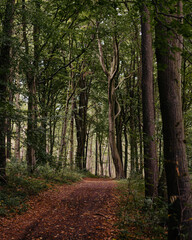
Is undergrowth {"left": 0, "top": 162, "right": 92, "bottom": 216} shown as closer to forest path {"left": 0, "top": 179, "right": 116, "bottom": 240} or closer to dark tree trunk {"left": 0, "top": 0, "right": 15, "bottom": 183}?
forest path {"left": 0, "top": 179, "right": 116, "bottom": 240}

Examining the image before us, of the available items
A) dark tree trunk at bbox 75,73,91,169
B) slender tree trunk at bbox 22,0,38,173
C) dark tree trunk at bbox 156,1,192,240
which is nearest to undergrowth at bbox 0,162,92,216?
slender tree trunk at bbox 22,0,38,173

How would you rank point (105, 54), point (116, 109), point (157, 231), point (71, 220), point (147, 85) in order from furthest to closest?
point (116, 109) → point (105, 54) → point (147, 85) → point (71, 220) → point (157, 231)

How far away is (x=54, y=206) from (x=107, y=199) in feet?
7.45

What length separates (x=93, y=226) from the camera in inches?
225

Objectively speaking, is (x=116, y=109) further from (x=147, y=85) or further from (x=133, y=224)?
(x=133, y=224)

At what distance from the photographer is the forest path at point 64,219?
517cm

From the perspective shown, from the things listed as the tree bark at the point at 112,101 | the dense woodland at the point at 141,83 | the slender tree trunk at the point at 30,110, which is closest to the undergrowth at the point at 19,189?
the dense woodland at the point at 141,83

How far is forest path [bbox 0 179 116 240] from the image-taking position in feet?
17.0

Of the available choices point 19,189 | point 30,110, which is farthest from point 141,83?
point 19,189

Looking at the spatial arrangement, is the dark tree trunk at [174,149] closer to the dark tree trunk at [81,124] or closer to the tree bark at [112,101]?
the tree bark at [112,101]

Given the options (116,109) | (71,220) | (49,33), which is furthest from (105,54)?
(71,220)

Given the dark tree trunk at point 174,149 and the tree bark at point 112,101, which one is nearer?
the dark tree trunk at point 174,149

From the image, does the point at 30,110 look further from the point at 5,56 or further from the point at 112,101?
the point at 112,101

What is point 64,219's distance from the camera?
6.36 m
